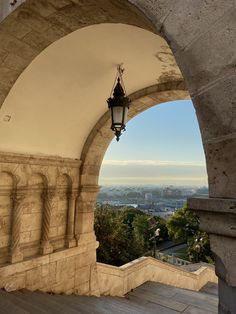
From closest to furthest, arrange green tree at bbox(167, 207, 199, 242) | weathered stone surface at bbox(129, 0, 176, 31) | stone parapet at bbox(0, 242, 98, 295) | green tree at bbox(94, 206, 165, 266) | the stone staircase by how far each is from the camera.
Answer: weathered stone surface at bbox(129, 0, 176, 31)
the stone staircase
stone parapet at bbox(0, 242, 98, 295)
green tree at bbox(94, 206, 165, 266)
green tree at bbox(167, 207, 199, 242)

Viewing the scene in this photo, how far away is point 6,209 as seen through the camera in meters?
4.90

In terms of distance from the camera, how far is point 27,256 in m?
5.08

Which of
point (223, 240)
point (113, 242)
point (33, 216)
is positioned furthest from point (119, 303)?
point (113, 242)

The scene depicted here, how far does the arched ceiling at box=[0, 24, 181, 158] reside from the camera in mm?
3912

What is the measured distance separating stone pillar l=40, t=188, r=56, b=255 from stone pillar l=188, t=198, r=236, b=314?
14.6ft

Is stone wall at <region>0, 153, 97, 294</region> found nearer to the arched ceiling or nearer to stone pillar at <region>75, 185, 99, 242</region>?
stone pillar at <region>75, 185, 99, 242</region>

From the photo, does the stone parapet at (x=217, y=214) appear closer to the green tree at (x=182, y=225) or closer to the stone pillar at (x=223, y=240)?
the stone pillar at (x=223, y=240)

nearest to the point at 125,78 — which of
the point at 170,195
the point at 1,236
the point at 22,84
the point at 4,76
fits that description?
the point at 22,84

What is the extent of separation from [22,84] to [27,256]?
2.84 meters

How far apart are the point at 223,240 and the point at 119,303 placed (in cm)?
518

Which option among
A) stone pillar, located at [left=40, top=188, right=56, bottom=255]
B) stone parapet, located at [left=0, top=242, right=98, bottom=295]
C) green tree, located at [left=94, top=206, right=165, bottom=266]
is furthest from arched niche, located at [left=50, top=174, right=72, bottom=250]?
green tree, located at [left=94, top=206, right=165, bottom=266]

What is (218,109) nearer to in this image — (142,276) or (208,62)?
(208,62)

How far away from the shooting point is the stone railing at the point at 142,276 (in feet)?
21.8

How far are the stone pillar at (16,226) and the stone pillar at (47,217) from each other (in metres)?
0.52
